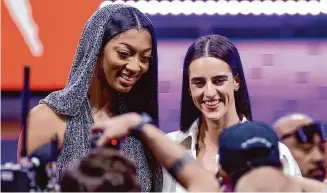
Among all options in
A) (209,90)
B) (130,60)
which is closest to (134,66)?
(130,60)

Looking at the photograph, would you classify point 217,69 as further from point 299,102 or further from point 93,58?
point 299,102

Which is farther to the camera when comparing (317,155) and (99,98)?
(317,155)

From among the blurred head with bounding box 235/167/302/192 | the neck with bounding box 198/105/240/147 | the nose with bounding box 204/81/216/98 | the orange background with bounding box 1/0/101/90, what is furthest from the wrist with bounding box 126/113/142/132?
the orange background with bounding box 1/0/101/90

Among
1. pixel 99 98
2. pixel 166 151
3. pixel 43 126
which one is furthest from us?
pixel 99 98

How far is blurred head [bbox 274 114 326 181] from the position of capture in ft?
8.43

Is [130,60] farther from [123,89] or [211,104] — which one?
[211,104]

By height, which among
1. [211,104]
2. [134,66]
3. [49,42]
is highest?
[49,42]

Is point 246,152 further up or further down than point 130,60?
further down

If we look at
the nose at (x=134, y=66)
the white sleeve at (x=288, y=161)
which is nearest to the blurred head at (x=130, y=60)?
the nose at (x=134, y=66)

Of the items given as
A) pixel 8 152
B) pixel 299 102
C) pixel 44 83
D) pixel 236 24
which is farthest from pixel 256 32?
pixel 8 152

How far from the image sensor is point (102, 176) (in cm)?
152

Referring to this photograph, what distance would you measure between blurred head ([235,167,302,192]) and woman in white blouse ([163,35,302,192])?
3.27ft

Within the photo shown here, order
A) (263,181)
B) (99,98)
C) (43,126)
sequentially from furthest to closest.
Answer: (99,98), (43,126), (263,181)

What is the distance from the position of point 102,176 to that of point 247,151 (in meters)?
0.36
